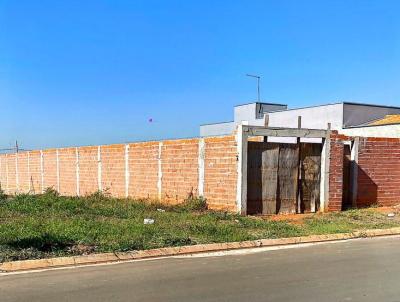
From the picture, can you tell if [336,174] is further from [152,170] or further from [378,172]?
Result: [152,170]

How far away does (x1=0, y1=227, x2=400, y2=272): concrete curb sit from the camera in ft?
26.0

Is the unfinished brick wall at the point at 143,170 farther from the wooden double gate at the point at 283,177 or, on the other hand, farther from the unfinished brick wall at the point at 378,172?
the unfinished brick wall at the point at 378,172

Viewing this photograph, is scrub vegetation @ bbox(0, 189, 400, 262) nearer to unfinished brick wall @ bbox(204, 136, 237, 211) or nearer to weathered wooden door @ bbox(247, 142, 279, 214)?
unfinished brick wall @ bbox(204, 136, 237, 211)

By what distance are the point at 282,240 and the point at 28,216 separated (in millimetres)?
6899

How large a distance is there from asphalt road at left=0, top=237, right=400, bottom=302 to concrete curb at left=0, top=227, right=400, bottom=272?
418 millimetres

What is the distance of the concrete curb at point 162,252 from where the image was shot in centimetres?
791

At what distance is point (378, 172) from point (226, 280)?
12392 mm

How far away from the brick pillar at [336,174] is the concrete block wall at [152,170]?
355 cm

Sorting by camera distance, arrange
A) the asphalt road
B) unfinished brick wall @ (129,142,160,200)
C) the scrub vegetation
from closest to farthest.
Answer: the asphalt road
the scrub vegetation
unfinished brick wall @ (129,142,160,200)

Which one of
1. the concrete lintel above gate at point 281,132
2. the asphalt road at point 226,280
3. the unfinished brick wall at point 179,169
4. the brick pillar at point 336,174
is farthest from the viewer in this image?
the unfinished brick wall at point 179,169

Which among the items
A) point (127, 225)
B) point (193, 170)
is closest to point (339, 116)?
point (193, 170)

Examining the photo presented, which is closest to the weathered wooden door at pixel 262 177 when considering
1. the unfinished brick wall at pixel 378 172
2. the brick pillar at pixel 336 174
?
the brick pillar at pixel 336 174

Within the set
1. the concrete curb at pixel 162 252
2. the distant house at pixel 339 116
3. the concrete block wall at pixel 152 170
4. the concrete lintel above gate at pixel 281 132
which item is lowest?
the concrete curb at pixel 162 252

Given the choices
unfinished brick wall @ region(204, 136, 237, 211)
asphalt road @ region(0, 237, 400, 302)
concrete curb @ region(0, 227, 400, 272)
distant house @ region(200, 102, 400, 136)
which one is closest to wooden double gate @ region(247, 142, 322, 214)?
unfinished brick wall @ region(204, 136, 237, 211)
